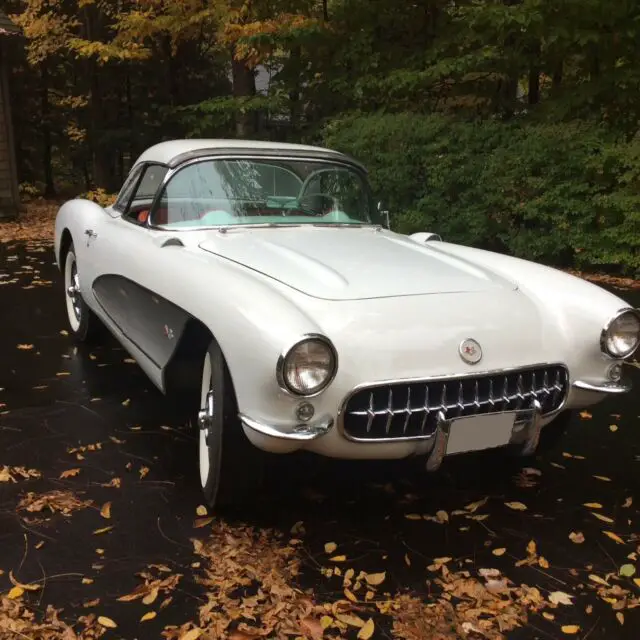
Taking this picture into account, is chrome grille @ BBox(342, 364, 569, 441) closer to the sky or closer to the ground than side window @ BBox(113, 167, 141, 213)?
closer to the ground

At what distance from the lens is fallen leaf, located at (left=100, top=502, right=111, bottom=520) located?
2.96 metres

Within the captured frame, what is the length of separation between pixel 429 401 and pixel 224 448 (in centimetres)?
85

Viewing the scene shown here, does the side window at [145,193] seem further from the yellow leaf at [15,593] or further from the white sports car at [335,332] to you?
the yellow leaf at [15,593]

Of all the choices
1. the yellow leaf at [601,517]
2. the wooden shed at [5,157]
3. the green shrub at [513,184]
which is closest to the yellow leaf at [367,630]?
the yellow leaf at [601,517]

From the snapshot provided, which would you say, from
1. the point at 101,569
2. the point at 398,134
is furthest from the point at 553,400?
the point at 398,134

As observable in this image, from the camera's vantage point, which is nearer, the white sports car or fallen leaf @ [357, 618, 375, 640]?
fallen leaf @ [357, 618, 375, 640]

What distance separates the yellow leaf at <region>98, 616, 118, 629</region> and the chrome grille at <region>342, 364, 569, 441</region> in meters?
1.04

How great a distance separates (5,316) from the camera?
20.6 feet

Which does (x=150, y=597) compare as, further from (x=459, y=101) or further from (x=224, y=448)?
(x=459, y=101)

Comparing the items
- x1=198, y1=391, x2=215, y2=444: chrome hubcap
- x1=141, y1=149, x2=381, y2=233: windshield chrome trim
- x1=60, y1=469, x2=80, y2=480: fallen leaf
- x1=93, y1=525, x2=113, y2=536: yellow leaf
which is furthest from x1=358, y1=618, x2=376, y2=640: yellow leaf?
x1=141, y1=149, x2=381, y2=233: windshield chrome trim

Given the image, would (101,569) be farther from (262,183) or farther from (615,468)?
(615,468)

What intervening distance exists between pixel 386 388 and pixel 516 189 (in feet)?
22.5

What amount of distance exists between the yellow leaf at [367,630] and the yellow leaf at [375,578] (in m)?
0.21

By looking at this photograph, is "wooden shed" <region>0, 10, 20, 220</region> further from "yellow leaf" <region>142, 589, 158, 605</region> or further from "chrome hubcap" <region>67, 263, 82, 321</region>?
"yellow leaf" <region>142, 589, 158, 605</region>
